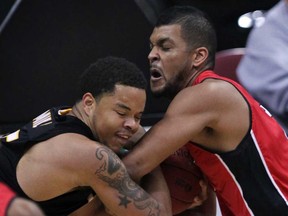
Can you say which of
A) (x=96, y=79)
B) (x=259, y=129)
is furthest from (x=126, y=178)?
(x=259, y=129)

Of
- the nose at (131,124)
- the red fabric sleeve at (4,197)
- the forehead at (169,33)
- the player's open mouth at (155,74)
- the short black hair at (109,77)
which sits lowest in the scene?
the player's open mouth at (155,74)

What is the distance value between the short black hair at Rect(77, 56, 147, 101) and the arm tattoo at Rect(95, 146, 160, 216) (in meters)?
0.29

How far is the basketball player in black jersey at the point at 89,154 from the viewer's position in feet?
11.1

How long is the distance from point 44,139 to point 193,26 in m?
0.98

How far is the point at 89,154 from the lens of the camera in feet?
11.1

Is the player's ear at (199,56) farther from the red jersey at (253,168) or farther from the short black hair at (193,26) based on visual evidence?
the red jersey at (253,168)

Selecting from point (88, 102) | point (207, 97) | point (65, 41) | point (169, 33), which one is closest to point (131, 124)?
point (88, 102)

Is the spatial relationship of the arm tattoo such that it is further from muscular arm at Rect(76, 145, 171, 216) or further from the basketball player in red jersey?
the basketball player in red jersey

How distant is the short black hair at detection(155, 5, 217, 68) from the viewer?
3.96 meters

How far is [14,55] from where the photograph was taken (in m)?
5.67

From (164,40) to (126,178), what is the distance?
32.1 inches

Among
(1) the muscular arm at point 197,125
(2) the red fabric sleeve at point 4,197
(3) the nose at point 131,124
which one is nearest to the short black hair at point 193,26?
(1) the muscular arm at point 197,125

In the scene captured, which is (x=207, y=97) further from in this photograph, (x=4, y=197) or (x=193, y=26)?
(x=4, y=197)

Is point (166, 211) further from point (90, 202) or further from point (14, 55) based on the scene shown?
point (14, 55)
